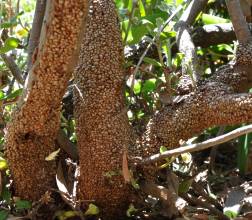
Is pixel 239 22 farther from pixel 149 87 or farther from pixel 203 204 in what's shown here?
pixel 203 204

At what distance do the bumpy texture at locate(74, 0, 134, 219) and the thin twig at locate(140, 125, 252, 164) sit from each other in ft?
0.25

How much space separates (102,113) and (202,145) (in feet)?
0.81

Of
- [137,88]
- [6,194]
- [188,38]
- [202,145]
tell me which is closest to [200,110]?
[202,145]

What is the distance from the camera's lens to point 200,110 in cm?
108

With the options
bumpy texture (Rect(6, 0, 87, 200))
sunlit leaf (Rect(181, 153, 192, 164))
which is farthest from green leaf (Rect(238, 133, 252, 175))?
bumpy texture (Rect(6, 0, 87, 200))

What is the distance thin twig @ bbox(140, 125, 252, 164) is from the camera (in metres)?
0.90

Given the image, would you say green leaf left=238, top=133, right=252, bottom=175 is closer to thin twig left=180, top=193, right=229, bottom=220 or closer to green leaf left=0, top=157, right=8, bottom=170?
thin twig left=180, top=193, right=229, bottom=220

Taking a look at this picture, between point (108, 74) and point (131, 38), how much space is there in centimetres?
16

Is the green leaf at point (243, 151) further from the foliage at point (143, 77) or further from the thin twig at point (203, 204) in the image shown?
the thin twig at point (203, 204)

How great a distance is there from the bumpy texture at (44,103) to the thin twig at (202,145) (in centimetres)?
22

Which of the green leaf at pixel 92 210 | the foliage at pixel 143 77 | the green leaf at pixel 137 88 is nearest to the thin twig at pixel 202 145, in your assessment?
the foliage at pixel 143 77

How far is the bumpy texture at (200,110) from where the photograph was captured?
1.07 m

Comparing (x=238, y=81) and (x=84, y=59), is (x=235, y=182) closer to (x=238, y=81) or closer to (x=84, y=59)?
(x=238, y=81)

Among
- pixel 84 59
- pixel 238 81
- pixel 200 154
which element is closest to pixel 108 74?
pixel 84 59
